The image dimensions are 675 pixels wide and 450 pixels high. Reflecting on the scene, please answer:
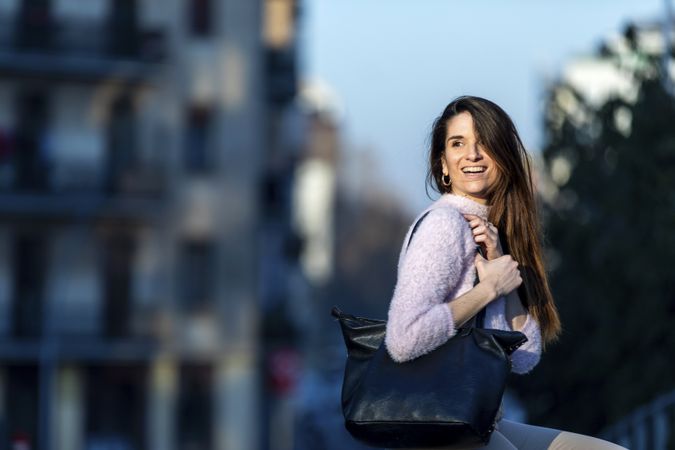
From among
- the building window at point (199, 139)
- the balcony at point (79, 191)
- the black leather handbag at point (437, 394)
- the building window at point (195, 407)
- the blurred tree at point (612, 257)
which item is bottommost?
the building window at point (195, 407)

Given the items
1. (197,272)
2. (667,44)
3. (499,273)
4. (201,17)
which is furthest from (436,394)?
(201,17)

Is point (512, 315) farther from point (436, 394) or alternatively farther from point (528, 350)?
point (436, 394)

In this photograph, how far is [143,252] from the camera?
4200cm

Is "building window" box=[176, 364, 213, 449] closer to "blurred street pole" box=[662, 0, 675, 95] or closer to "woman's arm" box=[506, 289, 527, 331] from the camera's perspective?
"blurred street pole" box=[662, 0, 675, 95]

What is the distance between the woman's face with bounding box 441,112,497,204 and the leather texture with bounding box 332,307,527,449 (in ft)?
1.62

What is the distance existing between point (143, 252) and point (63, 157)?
2.91 meters

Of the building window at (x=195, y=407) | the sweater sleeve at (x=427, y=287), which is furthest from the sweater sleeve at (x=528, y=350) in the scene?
the building window at (x=195, y=407)

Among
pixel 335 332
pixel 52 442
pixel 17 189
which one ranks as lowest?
pixel 335 332

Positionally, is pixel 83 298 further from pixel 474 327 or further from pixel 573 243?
pixel 474 327

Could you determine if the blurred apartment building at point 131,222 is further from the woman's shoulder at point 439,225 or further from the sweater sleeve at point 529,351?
the woman's shoulder at point 439,225

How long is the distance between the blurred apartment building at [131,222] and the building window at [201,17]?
5 centimetres

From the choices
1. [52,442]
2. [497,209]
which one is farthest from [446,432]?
[52,442]

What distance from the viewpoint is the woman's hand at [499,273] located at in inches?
179

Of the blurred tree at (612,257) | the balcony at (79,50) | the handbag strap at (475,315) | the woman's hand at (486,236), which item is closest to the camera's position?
the handbag strap at (475,315)
